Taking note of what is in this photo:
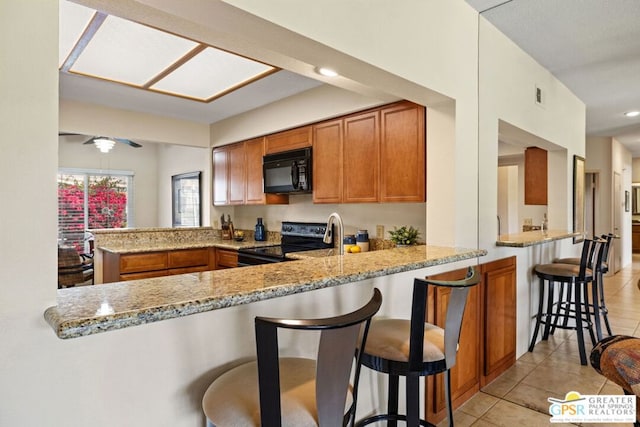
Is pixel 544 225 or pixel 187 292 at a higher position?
pixel 544 225

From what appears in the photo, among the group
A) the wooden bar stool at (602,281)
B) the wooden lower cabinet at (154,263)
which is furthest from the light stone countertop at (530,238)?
the wooden lower cabinet at (154,263)

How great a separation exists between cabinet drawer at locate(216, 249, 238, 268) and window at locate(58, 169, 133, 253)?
140 inches

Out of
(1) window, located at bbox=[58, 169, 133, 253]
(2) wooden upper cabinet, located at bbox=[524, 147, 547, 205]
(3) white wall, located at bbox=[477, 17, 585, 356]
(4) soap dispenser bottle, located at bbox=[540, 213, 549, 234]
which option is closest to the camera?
(3) white wall, located at bbox=[477, 17, 585, 356]

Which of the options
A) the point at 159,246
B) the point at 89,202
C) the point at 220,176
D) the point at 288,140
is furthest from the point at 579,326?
the point at 89,202

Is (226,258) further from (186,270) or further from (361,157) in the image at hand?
(361,157)

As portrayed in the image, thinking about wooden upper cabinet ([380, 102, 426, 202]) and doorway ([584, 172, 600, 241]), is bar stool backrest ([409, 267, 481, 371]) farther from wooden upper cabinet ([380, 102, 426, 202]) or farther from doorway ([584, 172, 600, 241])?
wooden upper cabinet ([380, 102, 426, 202])

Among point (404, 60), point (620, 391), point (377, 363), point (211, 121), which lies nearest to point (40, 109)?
point (377, 363)

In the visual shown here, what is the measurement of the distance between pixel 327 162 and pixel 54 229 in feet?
8.38

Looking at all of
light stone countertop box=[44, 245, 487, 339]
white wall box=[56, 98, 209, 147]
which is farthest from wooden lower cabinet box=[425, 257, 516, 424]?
white wall box=[56, 98, 209, 147]

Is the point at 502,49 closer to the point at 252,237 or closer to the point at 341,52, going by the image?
the point at 341,52

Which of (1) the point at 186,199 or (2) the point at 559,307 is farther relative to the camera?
(1) the point at 186,199

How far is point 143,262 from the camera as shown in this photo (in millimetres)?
3611

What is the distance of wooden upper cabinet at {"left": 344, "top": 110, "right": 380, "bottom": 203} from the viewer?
2918 millimetres

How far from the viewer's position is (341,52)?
153cm
